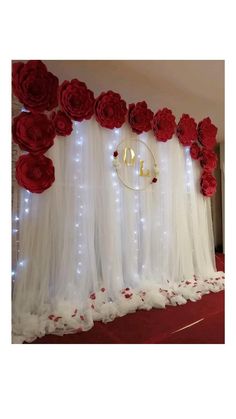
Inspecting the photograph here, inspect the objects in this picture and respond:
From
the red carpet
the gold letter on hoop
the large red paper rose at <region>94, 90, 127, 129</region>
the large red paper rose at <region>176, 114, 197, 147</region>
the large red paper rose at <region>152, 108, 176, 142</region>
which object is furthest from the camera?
the large red paper rose at <region>176, 114, 197, 147</region>

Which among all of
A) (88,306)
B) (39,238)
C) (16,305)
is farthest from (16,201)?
(88,306)

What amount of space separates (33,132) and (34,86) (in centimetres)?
28

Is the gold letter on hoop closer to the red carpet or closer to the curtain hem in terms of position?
the curtain hem

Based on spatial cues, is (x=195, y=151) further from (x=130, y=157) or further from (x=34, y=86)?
(x=34, y=86)

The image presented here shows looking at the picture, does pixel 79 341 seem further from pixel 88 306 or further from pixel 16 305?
pixel 16 305

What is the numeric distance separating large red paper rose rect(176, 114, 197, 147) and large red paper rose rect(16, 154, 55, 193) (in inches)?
48.5

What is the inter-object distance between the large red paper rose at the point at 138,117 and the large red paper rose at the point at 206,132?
0.64 meters

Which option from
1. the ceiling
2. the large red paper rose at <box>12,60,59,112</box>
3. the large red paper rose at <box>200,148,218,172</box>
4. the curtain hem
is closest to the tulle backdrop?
the curtain hem

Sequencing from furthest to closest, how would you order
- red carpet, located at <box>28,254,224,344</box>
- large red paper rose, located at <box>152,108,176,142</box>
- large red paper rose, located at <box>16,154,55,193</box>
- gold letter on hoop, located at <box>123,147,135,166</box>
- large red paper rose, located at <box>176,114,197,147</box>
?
large red paper rose, located at <box>176,114,197,147</box> < large red paper rose, located at <box>152,108,176,142</box> < gold letter on hoop, located at <box>123,147,135,166</box> < large red paper rose, located at <box>16,154,55,193</box> < red carpet, located at <box>28,254,224,344</box>

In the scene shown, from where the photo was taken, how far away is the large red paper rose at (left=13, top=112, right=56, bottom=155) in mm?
1305

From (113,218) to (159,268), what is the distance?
0.63 metres

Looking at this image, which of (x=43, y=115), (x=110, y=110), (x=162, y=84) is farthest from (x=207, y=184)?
(x=43, y=115)

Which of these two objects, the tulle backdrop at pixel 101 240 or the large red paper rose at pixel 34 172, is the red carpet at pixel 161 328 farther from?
the large red paper rose at pixel 34 172

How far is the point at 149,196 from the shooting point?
1.84 meters
